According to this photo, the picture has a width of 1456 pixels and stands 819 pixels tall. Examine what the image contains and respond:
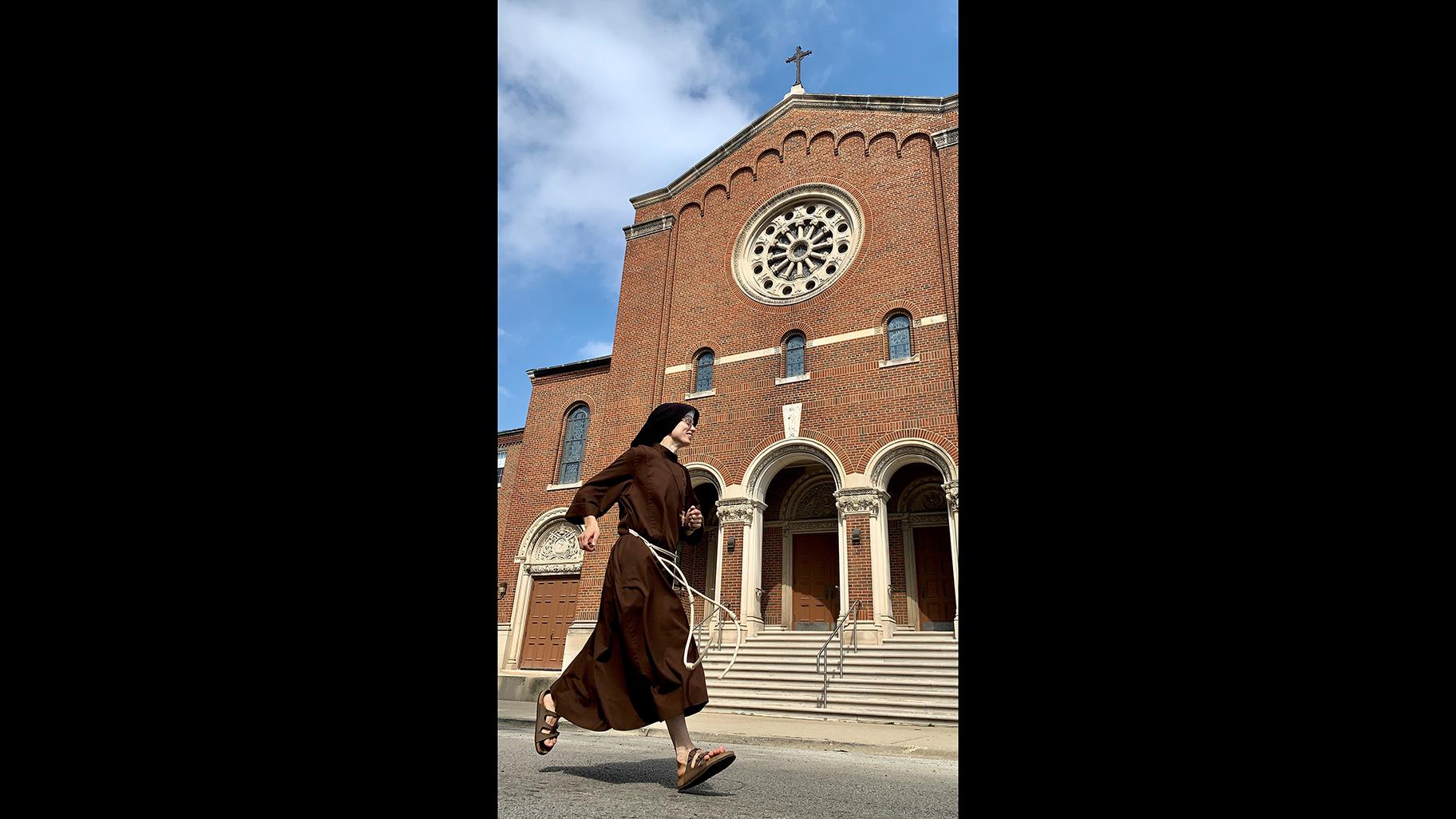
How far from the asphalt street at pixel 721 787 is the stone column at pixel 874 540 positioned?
27.1 feet

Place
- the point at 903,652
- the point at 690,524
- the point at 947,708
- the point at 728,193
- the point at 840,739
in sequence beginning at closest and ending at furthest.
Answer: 1. the point at 690,524
2. the point at 840,739
3. the point at 947,708
4. the point at 903,652
5. the point at 728,193

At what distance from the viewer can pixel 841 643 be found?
1133 centimetres

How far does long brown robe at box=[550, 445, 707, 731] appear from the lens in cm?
315

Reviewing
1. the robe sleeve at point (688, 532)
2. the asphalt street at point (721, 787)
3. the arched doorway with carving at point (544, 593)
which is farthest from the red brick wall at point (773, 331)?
the robe sleeve at point (688, 532)

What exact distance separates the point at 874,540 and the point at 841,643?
9.35 ft

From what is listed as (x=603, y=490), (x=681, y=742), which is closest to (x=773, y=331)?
(x=603, y=490)

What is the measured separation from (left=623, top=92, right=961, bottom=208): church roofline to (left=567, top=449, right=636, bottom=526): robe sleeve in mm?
15378

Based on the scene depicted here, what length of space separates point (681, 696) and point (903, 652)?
983 centimetres

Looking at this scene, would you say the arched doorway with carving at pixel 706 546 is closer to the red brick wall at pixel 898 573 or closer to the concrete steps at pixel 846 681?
the concrete steps at pixel 846 681

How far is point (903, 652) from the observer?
1209 cm

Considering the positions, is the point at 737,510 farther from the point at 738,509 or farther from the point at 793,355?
the point at 793,355
